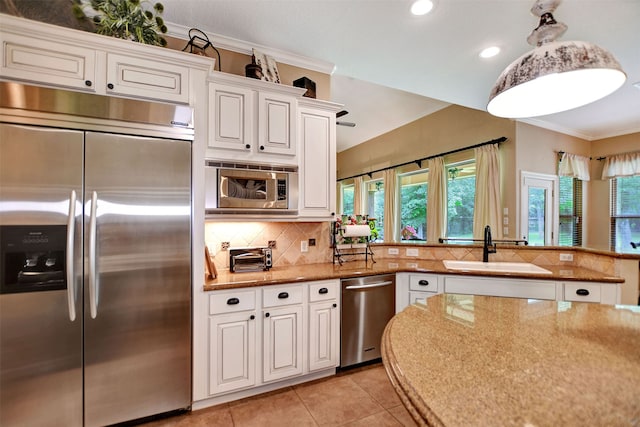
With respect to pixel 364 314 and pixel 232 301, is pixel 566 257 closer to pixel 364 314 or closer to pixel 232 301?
pixel 364 314

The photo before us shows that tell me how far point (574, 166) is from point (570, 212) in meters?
0.85

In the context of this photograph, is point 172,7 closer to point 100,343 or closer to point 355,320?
point 100,343

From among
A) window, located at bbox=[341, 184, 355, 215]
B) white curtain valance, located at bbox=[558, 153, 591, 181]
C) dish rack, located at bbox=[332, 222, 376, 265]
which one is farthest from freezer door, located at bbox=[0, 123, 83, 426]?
window, located at bbox=[341, 184, 355, 215]

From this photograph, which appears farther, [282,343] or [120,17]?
[282,343]

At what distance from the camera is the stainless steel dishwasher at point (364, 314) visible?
8.25 ft

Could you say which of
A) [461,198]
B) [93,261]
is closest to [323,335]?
[93,261]

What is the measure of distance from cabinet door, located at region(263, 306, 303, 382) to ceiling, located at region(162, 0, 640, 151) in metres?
2.32

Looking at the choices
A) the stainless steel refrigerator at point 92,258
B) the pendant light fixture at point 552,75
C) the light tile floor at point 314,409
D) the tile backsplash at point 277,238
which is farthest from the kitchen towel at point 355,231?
the pendant light fixture at point 552,75

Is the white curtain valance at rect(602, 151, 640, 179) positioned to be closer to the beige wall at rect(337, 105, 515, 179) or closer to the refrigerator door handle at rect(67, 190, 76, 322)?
the beige wall at rect(337, 105, 515, 179)

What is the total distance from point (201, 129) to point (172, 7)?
3.32ft

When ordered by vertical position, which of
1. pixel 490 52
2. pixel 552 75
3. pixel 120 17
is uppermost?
pixel 490 52

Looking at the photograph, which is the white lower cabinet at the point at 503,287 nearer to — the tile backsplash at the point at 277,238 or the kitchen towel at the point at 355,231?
the kitchen towel at the point at 355,231

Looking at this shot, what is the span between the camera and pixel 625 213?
4.74 meters

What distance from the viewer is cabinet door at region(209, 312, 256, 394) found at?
2020 millimetres
